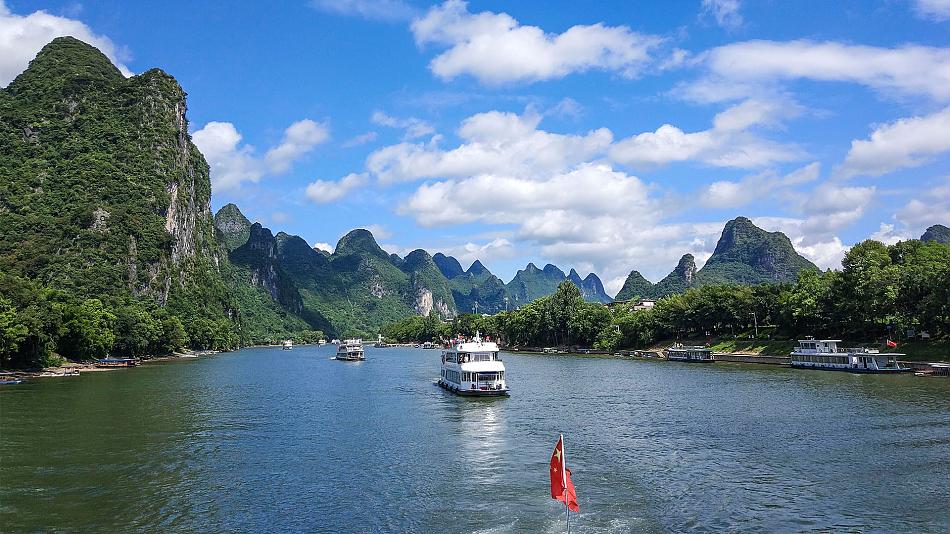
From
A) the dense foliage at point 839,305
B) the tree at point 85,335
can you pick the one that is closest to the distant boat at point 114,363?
the tree at point 85,335

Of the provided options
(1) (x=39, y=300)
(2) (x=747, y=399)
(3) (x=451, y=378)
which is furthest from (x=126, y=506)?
(1) (x=39, y=300)

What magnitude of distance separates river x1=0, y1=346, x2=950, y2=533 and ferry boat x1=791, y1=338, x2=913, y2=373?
1781 cm

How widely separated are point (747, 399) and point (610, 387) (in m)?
20.4

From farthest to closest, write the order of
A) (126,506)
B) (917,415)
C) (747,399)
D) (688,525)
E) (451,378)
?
(451,378)
(747,399)
(917,415)
(126,506)
(688,525)

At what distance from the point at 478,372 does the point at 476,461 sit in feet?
105

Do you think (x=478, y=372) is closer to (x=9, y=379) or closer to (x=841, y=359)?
(x=9, y=379)

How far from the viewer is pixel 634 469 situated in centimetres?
3966

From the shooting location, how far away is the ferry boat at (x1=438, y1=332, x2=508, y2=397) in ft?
245

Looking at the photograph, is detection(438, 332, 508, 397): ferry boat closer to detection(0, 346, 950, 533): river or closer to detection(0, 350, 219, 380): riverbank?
detection(0, 346, 950, 533): river

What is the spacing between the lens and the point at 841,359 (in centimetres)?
10325

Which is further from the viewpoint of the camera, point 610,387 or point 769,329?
point 769,329

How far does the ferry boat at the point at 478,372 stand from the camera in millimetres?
74625

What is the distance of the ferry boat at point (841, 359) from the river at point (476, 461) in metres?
17.8

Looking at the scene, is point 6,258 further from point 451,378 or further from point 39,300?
point 451,378
